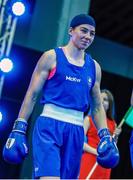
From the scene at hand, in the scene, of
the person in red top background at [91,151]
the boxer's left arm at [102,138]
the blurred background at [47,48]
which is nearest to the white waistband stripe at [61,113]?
the boxer's left arm at [102,138]

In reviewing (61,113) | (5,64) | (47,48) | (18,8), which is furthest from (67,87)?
(47,48)

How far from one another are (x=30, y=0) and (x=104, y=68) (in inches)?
218

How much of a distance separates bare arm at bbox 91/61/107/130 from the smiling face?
9.2 inches

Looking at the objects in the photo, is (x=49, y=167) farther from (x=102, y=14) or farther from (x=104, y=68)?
(x=102, y=14)

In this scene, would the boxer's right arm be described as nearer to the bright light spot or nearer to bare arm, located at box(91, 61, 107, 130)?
bare arm, located at box(91, 61, 107, 130)

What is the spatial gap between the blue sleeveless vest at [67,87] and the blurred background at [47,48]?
276 cm

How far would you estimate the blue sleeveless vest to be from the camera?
3387 mm

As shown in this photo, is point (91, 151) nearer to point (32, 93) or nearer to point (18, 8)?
point (32, 93)

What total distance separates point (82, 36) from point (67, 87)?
14.5 inches

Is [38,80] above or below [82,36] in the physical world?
below

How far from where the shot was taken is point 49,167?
3234 mm

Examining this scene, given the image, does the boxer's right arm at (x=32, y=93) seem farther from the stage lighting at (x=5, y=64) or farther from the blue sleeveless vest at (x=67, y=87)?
the stage lighting at (x=5, y=64)

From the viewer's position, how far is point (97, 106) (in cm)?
366

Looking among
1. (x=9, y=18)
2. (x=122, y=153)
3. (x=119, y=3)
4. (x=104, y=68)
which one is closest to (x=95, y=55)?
(x=104, y=68)
